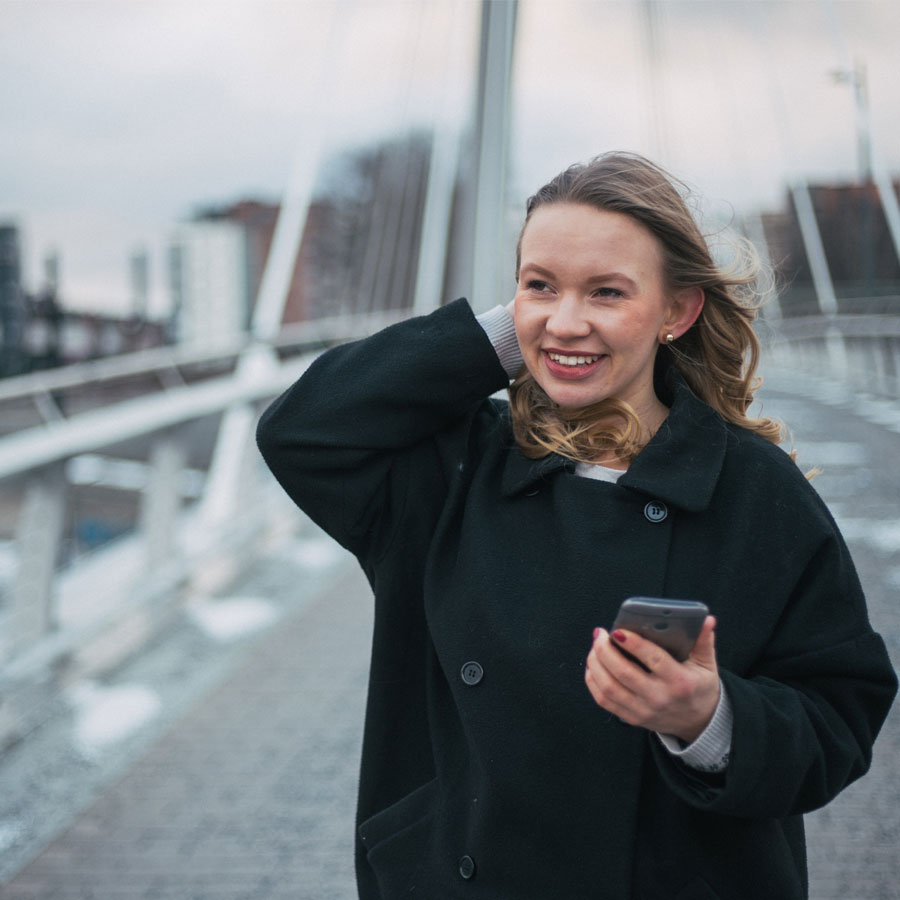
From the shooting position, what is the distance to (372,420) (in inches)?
55.1

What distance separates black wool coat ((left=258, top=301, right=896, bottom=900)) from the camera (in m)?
1.17

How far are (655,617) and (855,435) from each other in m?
8.52

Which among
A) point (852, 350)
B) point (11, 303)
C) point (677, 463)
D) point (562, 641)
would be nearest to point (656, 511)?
point (677, 463)

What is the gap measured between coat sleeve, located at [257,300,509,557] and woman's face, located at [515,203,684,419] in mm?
153

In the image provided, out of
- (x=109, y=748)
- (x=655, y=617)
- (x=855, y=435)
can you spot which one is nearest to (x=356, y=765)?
(x=109, y=748)

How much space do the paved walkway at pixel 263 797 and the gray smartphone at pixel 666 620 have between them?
1.67 m

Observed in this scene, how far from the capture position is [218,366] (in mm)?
9766

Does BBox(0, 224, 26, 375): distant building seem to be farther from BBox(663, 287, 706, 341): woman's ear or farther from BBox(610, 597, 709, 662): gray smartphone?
BBox(610, 597, 709, 662): gray smartphone

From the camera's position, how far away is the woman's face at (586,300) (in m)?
1.26

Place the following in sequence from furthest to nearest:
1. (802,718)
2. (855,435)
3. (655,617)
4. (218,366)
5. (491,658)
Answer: (218,366) → (855,435) → (491,658) → (802,718) → (655,617)

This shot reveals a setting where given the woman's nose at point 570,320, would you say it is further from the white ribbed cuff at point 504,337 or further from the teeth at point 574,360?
the white ribbed cuff at point 504,337

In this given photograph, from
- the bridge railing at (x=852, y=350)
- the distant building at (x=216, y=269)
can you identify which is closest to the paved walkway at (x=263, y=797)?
the bridge railing at (x=852, y=350)

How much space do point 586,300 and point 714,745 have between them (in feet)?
1.67

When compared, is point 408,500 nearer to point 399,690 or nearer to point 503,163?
point 399,690
